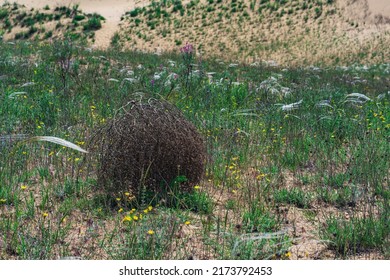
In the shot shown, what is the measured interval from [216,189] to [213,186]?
4 centimetres

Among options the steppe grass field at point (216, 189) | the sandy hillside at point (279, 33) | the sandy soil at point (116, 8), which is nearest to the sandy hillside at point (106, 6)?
the sandy soil at point (116, 8)

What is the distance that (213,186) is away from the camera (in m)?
5.34

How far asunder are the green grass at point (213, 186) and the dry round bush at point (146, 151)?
132 millimetres

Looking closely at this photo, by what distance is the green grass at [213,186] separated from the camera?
4039 millimetres

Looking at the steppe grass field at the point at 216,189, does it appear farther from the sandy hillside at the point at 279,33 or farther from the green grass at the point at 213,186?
the sandy hillside at the point at 279,33

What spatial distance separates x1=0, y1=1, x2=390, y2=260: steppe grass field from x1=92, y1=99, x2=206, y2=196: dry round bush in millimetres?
114

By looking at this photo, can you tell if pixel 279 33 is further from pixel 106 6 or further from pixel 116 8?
pixel 106 6

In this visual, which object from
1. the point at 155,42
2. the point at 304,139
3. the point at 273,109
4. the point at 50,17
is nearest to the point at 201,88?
the point at 273,109

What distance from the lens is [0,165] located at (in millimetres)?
5320

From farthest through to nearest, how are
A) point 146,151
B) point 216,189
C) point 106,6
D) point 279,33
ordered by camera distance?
point 106,6, point 279,33, point 216,189, point 146,151

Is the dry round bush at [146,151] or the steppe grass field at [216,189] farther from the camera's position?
the dry round bush at [146,151]

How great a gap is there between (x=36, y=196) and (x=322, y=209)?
8.18 ft

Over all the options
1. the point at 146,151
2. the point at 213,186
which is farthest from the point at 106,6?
the point at 146,151

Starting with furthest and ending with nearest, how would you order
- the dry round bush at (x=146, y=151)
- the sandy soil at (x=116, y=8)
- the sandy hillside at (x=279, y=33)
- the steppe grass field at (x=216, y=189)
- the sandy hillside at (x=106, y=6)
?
the sandy hillside at (x=106, y=6), the sandy soil at (x=116, y=8), the sandy hillside at (x=279, y=33), the dry round bush at (x=146, y=151), the steppe grass field at (x=216, y=189)
